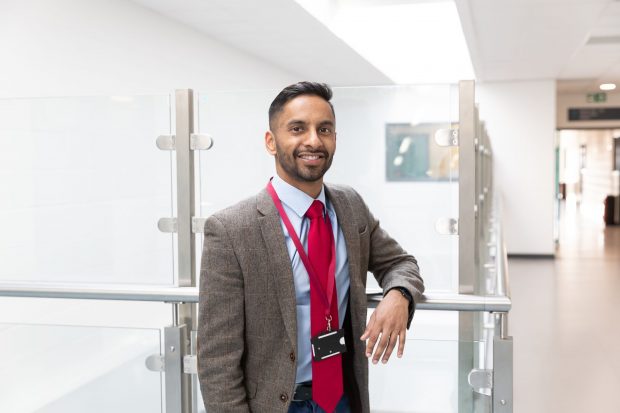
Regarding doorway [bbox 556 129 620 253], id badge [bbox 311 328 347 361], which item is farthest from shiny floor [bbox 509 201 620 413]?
id badge [bbox 311 328 347 361]

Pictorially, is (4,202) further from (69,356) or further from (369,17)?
(369,17)

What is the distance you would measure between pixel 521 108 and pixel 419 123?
8948 mm

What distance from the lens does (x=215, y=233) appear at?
1598mm

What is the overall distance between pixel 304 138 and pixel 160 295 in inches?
36.1

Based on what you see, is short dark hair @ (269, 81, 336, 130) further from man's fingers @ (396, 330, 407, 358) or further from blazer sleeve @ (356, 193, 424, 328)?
man's fingers @ (396, 330, 407, 358)

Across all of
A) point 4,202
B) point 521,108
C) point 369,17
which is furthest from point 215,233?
point 521,108

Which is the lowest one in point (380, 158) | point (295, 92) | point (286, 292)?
point (286, 292)

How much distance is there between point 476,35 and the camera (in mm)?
7230

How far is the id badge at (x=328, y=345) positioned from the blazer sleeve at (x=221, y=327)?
0.18 meters

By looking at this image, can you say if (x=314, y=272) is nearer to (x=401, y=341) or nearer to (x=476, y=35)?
(x=401, y=341)

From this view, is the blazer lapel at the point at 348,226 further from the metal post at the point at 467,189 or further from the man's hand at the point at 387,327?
the metal post at the point at 467,189

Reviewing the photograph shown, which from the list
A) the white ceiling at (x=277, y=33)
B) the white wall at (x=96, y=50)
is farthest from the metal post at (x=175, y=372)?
the white ceiling at (x=277, y=33)

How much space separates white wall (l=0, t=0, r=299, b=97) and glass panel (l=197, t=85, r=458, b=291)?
185 centimetres

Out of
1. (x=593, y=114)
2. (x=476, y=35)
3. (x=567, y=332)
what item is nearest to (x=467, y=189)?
(x=567, y=332)
